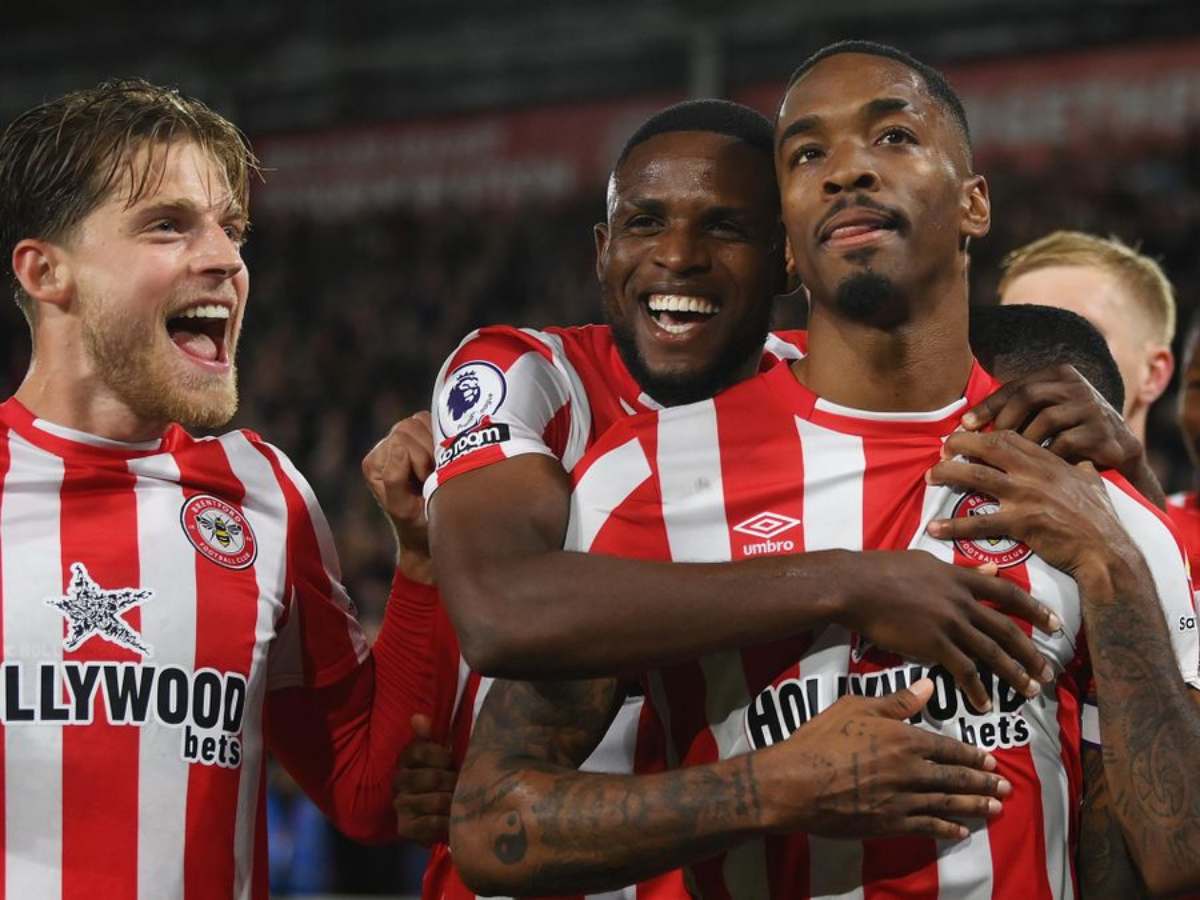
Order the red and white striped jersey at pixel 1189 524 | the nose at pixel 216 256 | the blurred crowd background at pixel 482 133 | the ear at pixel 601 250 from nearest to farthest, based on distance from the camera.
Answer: the nose at pixel 216 256
the ear at pixel 601 250
the red and white striped jersey at pixel 1189 524
the blurred crowd background at pixel 482 133

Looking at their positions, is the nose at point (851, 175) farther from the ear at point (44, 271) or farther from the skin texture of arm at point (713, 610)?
the ear at point (44, 271)

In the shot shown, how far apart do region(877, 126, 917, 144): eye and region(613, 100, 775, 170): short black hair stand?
0.36m

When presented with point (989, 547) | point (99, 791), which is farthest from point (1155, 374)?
point (99, 791)

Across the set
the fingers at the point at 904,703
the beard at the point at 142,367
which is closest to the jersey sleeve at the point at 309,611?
the beard at the point at 142,367

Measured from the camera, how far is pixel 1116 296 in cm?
388

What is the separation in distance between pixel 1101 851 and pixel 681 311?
3.64ft

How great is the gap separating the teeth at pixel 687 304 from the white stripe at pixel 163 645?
2.90ft

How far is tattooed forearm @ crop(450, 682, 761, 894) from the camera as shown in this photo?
215cm

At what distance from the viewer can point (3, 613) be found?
2420mm

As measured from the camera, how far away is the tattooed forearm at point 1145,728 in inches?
85.6

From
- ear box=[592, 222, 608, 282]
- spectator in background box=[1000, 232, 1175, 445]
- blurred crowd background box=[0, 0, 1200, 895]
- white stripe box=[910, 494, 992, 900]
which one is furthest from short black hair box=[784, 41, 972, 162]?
blurred crowd background box=[0, 0, 1200, 895]

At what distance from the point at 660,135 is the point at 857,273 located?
0.62 metres

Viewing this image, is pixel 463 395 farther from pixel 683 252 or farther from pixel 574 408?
pixel 683 252

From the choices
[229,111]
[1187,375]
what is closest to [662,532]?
[1187,375]
